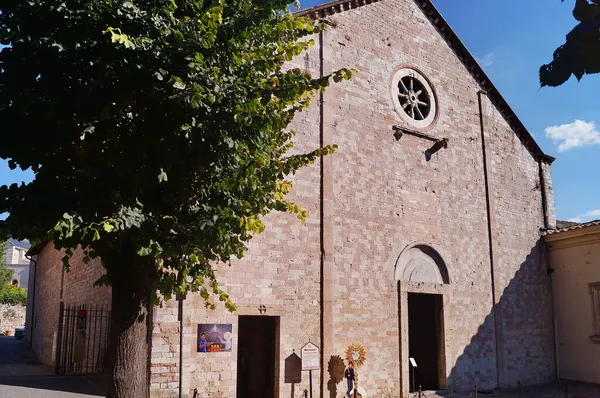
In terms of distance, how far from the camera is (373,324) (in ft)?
44.9

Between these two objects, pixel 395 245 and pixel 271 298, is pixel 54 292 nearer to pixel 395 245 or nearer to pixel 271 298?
pixel 271 298

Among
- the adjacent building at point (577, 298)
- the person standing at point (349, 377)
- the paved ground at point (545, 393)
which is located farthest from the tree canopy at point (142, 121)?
the adjacent building at point (577, 298)

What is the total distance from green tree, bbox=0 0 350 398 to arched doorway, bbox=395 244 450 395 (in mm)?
7875

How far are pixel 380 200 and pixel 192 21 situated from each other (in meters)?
8.70

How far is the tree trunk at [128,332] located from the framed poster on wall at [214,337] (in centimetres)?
366

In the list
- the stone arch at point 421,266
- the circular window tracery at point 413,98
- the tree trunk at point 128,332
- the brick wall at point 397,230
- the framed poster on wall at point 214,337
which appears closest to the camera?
the tree trunk at point 128,332

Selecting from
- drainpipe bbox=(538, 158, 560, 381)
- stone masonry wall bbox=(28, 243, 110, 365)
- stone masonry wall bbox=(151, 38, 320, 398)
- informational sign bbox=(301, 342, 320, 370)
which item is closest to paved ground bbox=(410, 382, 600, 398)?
drainpipe bbox=(538, 158, 560, 381)

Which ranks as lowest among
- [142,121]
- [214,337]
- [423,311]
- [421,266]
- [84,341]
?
[84,341]

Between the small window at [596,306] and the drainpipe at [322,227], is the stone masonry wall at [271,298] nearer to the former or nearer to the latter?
the drainpipe at [322,227]

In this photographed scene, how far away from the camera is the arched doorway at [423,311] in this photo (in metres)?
14.6

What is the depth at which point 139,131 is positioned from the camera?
731 centimetres

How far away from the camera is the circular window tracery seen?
1602 centimetres

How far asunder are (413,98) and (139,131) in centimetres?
1099

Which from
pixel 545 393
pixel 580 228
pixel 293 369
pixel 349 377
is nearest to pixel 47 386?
pixel 293 369
